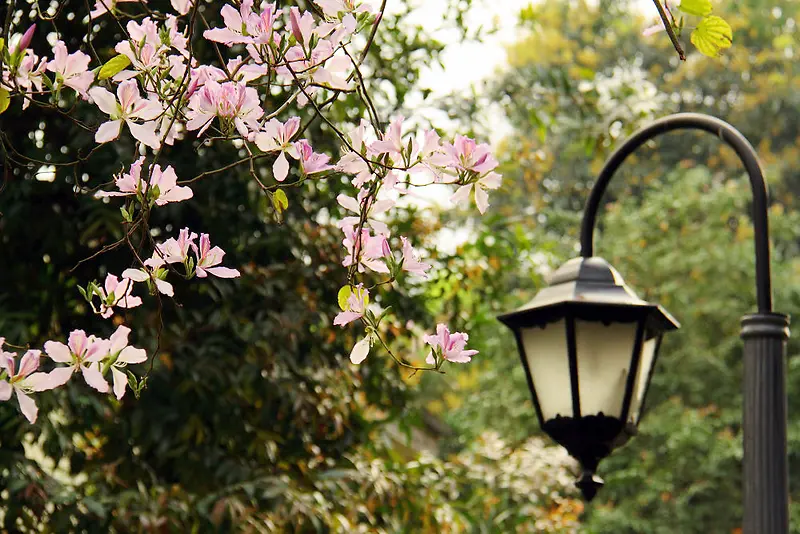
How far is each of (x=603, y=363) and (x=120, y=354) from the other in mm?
1628

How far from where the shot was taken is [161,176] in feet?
5.10

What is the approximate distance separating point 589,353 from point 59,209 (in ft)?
7.48

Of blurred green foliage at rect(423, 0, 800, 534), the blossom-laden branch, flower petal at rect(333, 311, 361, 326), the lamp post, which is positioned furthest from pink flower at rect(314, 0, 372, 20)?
blurred green foliage at rect(423, 0, 800, 534)

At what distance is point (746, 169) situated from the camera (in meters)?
3.00

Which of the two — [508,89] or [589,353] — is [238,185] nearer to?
[508,89]

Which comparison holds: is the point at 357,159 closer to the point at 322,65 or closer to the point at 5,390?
the point at 322,65

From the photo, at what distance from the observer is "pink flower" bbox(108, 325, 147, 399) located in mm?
1480

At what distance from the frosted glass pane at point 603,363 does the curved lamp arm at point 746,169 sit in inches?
14.5

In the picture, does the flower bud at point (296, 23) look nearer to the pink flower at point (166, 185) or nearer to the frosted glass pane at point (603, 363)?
the pink flower at point (166, 185)

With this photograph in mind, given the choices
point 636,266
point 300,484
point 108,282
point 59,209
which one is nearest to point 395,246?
point 300,484

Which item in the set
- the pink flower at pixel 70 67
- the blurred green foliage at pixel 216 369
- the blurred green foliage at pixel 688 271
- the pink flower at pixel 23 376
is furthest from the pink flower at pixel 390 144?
the blurred green foliage at pixel 688 271

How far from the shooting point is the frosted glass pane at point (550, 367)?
2.86 meters

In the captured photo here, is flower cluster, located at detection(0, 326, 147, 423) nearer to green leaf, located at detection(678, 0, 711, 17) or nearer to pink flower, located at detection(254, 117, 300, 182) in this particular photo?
pink flower, located at detection(254, 117, 300, 182)

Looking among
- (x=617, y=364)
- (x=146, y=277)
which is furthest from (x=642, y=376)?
(x=146, y=277)
